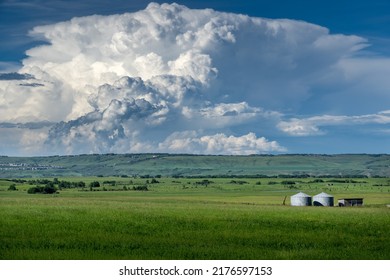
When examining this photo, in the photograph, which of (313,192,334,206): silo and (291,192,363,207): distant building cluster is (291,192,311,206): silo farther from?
(313,192,334,206): silo

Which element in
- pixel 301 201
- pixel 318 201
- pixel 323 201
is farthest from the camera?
pixel 318 201

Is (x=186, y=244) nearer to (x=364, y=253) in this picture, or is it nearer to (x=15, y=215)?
(x=364, y=253)

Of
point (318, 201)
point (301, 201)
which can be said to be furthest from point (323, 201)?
point (301, 201)

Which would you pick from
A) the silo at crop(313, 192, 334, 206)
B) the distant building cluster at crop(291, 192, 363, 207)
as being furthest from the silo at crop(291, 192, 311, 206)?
the silo at crop(313, 192, 334, 206)

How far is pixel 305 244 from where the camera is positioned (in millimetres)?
43312

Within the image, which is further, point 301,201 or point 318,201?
point 318,201

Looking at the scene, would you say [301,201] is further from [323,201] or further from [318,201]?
[323,201]

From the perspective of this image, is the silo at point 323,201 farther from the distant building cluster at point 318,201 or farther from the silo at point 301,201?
the silo at point 301,201

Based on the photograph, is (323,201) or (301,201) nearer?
(301,201)

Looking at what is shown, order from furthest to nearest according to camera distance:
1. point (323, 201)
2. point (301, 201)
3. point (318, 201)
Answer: point (318, 201)
point (323, 201)
point (301, 201)

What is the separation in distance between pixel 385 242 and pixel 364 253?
6.40 metres

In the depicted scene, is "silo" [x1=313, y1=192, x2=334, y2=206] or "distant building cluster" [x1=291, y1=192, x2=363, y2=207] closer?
"distant building cluster" [x1=291, y1=192, x2=363, y2=207]

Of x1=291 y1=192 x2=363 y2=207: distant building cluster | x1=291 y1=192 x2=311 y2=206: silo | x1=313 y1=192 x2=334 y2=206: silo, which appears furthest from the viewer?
x1=313 y1=192 x2=334 y2=206: silo
